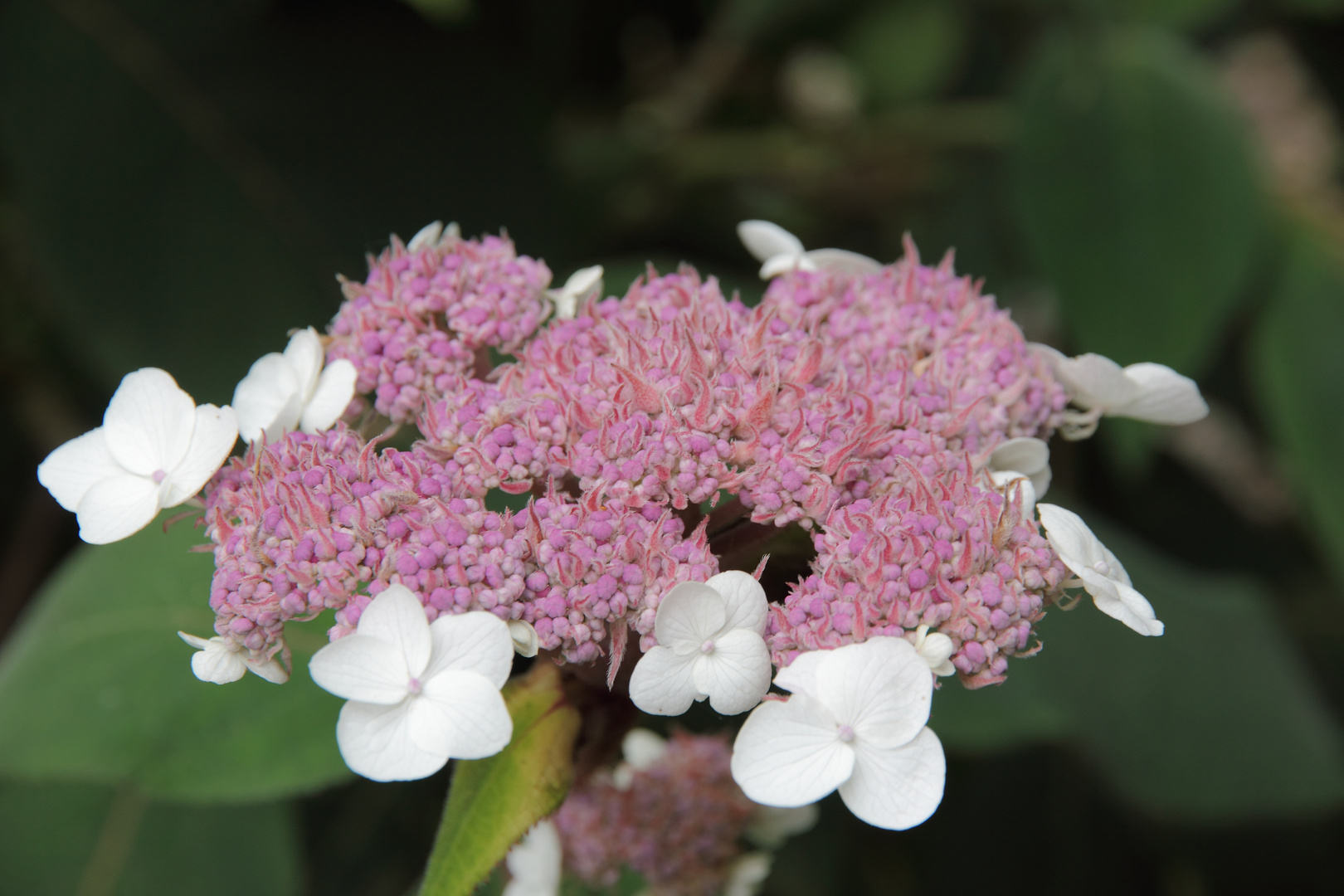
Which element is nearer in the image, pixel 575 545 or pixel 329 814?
pixel 575 545

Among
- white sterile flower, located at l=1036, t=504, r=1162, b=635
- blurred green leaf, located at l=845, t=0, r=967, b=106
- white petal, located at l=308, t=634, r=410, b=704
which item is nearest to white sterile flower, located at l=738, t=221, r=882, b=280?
white sterile flower, located at l=1036, t=504, r=1162, b=635

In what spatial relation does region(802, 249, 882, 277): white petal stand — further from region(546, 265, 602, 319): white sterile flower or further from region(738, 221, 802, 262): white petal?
region(546, 265, 602, 319): white sterile flower

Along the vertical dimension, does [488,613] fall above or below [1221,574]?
below

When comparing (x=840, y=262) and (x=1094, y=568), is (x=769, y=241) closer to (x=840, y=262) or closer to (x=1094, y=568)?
(x=840, y=262)

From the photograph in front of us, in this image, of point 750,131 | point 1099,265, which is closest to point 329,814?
point 1099,265

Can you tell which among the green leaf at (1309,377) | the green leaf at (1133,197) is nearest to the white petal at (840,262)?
the green leaf at (1133,197)

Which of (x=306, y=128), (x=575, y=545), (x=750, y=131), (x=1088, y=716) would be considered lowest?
(x=575, y=545)

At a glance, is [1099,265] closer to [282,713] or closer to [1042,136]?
[1042,136]
